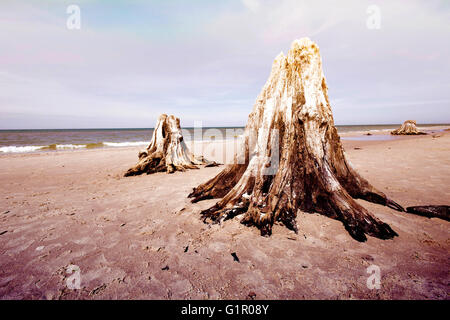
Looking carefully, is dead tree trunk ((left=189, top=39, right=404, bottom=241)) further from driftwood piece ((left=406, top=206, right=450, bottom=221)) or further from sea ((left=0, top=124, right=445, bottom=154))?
sea ((left=0, top=124, right=445, bottom=154))

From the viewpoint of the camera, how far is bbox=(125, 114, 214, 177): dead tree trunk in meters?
8.59

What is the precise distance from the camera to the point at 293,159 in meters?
3.95

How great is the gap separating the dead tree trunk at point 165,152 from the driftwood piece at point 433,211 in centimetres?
759

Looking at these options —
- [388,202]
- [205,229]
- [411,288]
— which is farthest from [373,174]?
[205,229]

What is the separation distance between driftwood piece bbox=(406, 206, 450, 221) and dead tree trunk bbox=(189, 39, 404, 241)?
234mm

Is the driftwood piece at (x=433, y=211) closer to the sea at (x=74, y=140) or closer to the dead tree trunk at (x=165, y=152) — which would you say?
the dead tree trunk at (x=165, y=152)

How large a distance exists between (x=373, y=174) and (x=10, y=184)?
41.9ft

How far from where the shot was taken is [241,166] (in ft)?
15.7

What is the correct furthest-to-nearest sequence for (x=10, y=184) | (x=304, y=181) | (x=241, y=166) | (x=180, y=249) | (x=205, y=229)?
(x=10, y=184), (x=241, y=166), (x=304, y=181), (x=205, y=229), (x=180, y=249)

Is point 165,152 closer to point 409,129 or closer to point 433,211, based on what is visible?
point 433,211

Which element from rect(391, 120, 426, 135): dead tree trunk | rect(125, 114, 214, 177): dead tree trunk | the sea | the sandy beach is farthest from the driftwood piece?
rect(391, 120, 426, 135): dead tree trunk

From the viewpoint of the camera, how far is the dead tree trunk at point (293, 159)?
3.57 metres

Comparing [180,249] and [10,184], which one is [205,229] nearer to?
[180,249]

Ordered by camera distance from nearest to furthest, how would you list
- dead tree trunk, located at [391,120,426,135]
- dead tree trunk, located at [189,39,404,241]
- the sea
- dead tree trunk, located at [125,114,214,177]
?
dead tree trunk, located at [189,39,404,241] → dead tree trunk, located at [125,114,214,177] → the sea → dead tree trunk, located at [391,120,426,135]
